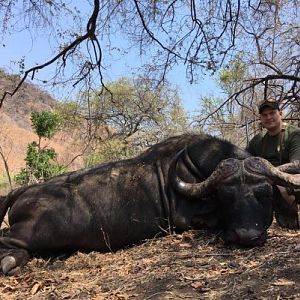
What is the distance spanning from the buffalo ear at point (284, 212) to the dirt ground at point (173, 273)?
167mm

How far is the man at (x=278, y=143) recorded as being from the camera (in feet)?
21.5

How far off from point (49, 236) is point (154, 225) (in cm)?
130

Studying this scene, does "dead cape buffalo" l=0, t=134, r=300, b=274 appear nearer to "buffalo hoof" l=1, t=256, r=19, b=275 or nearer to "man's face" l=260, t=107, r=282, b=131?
"buffalo hoof" l=1, t=256, r=19, b=275

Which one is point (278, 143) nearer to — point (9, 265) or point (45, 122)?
point (9, 265)

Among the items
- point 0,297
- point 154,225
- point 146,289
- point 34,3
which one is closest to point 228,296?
point 146,289

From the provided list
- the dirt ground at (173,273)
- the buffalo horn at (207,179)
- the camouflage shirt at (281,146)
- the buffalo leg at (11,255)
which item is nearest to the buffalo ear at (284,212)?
the dirt ground at (173,273)

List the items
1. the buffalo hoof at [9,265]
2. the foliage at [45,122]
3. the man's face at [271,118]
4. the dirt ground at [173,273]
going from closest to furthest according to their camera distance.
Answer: the dirt ground at [173,273], the buffalo hoof at [9,265], the man's face at [271,118], the foliage at [45,122]

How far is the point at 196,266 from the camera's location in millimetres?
Answer: 4812

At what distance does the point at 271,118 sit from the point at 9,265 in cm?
381

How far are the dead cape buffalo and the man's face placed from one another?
1.89 ft

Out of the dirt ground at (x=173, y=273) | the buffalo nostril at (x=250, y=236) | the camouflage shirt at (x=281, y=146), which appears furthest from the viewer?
the camouflage shirt at (x=281, y=146)

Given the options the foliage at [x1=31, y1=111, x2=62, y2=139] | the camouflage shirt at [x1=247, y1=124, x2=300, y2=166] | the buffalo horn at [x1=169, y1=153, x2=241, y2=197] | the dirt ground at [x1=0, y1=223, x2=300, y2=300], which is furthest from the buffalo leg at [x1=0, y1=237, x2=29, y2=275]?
the foliage at [x1=31, y1=111, x2=62, y2=139]

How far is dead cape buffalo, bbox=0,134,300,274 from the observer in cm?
604

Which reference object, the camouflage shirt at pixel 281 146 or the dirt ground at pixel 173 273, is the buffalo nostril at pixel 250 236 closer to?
the dirt ground at pixel 173 273
